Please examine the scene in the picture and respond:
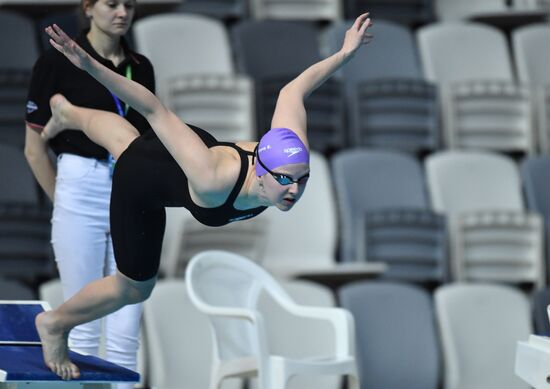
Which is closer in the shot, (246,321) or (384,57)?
(246,321)

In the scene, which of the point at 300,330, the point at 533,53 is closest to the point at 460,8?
the point at 533,53

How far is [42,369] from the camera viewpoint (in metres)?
4.32

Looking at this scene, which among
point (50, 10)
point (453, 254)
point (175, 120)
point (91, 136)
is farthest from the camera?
point (50, 10)

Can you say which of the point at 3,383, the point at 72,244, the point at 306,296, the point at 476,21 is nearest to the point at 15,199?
the point at 306,296

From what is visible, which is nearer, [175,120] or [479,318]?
[175,120]

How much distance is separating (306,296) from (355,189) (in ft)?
3.10

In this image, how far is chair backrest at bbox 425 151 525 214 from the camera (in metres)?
7.43

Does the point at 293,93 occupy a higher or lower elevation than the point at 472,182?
higher

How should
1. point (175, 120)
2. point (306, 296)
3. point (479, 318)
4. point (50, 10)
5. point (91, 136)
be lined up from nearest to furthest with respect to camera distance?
point (175, 120), point (91, 136), point (306, 296), point (479, 318), point (50, 10)

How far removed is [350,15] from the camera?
845 centimetres

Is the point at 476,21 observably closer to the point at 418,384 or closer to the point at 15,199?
the point at 418,384

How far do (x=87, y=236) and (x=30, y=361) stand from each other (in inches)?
18.8

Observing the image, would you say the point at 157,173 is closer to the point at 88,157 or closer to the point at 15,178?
the point at 88,157

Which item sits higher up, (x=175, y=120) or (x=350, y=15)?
(x=350, y=15)
